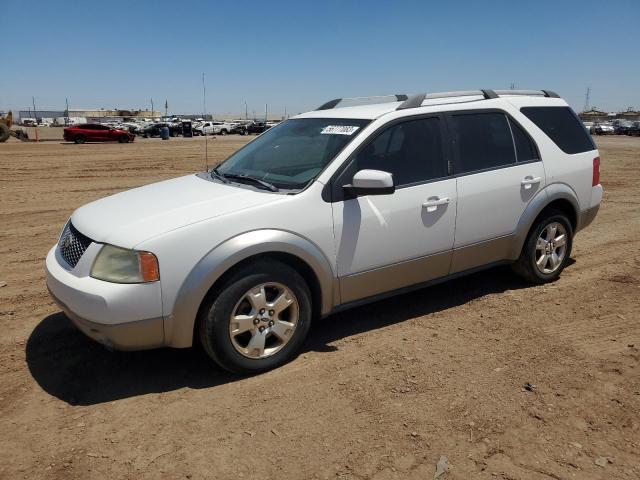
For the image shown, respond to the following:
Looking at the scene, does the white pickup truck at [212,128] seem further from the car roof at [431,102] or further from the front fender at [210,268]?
the front fender at [210,268]

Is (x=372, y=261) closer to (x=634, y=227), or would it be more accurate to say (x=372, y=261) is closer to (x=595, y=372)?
(x=595, y=372)

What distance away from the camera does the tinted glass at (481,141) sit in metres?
4.56

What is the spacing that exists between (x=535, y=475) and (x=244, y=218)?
7.22 ft

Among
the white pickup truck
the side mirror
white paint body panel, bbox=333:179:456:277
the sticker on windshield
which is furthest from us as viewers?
the white pickup truck

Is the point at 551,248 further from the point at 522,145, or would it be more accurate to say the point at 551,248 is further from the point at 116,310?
the point at 116,310

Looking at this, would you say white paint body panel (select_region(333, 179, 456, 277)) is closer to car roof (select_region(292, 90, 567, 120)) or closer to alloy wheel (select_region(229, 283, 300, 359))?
alloy wheel (select_region(229, 283, 300, 359))

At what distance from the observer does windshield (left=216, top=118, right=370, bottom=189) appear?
4.04 meters

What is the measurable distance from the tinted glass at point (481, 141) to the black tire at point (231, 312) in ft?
5.83

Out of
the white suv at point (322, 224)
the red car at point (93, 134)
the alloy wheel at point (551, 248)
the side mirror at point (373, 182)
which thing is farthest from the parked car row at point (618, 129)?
the side mirror at point (373, 182)

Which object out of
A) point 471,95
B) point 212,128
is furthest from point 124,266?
point 212,128

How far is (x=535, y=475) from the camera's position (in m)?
2.68

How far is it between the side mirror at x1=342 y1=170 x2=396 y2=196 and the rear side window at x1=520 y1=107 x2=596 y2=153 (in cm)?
217

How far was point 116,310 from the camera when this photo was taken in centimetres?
320

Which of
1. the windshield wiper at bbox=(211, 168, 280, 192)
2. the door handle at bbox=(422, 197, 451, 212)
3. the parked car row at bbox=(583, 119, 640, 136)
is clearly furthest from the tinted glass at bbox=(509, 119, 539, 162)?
the parked car row at bbox=(583, 119, 640, 136)
